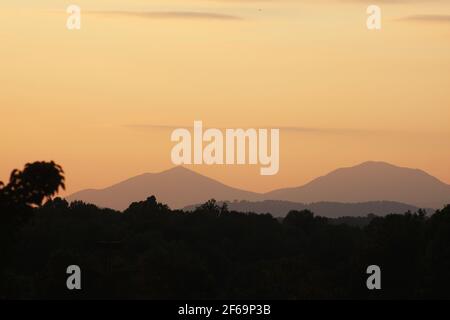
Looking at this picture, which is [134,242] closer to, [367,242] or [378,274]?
→ [367,242]

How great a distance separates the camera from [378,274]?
474 feet

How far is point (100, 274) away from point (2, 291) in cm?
4185

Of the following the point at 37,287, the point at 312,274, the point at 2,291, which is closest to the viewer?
the point at 2,291

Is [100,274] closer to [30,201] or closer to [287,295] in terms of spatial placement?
[287,295]

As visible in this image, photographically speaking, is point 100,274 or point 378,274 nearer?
point 100,274

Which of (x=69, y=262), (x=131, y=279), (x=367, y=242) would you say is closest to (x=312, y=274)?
(x=367, y=242)
